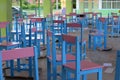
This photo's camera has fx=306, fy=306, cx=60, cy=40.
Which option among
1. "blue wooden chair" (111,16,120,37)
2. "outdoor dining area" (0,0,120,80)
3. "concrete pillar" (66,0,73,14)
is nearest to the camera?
"outdoor dining area" (0,0,120,80)

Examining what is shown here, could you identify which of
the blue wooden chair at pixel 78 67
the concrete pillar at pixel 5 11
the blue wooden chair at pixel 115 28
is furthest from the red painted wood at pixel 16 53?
the blue wooden chair at pixel 115 28

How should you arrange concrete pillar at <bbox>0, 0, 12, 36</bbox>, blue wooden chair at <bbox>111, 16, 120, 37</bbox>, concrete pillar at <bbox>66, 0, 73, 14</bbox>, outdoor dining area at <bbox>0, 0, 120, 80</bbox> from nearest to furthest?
outdoor dining area at <bbox>0, 0, 120, 80</bbox> → concrete pillar at <bbox>0, 0, 12, 36</bbox> → blue wooden chair at <bbox>111, 16, 120, 37</bbox> → concrete pillar at <bbox>66, 0, 73, 14</bbox>

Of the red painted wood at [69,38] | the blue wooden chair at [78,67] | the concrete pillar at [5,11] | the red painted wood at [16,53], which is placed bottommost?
the blue wooden chair at [78,67]

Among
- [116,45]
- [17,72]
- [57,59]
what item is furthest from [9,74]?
[116,45]

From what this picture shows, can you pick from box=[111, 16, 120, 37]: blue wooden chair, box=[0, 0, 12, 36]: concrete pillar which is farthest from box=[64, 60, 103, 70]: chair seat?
box=[111, 16, 120, 37]: blue wooden chair

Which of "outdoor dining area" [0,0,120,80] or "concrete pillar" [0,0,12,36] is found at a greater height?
"concrete pillar" [0,0,12,36]

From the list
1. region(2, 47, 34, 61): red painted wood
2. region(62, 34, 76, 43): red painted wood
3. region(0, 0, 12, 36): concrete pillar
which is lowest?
region(2, 47, 34, 61): red painted wood

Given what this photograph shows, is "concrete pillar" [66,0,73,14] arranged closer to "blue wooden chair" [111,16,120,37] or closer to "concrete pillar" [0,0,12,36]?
"blue wooden chair" [111,16,120,37]

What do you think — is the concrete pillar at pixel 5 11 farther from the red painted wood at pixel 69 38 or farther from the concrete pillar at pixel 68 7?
the concrete pillar at pixel 68 7

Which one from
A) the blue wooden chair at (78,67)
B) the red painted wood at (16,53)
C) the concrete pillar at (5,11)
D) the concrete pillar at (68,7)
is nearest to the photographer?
the red painted wood at (16,53)

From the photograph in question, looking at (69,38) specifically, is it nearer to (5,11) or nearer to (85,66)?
(85,66)

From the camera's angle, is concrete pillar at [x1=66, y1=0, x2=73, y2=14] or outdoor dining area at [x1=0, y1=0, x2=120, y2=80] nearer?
outdoor dining area at [x1=0, y1=0, x2=120, y2=80]

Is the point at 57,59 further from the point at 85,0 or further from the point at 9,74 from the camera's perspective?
the point at 85,0

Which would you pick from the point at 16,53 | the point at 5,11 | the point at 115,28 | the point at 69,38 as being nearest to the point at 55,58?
the point at 69,38
